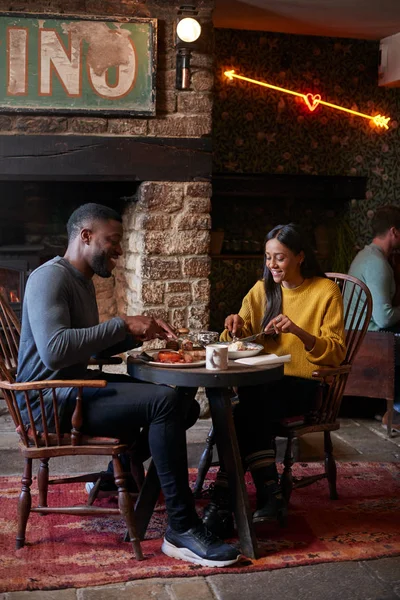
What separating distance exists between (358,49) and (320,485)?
3885 mm

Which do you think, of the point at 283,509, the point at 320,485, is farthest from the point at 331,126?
the point at 283,509

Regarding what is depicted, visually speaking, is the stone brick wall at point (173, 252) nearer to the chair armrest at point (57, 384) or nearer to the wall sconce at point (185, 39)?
the wall sconce at point (185, 39)

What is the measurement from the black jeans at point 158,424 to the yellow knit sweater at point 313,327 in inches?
26.8

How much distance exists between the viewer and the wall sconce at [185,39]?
4402mm

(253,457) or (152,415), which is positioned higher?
(152,415)

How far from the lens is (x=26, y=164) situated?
4.42 metres

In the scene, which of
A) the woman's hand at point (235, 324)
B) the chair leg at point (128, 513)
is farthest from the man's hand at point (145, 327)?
the chair leg at point (128, 513)

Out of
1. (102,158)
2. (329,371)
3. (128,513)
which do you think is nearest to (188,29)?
(102,158)

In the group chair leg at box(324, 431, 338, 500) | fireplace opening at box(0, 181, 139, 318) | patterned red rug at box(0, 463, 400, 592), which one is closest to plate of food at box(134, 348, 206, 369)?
patterned red rug at box(0, 463, 400, 592)

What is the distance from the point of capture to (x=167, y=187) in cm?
459

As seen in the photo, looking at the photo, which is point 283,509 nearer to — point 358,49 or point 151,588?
point 151,588

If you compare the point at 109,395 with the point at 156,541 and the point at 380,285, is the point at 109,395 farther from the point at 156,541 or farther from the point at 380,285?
the point at 380,285

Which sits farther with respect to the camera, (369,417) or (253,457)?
(369,417)

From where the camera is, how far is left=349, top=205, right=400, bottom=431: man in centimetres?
461
